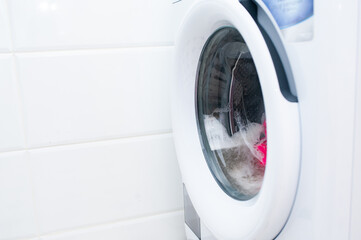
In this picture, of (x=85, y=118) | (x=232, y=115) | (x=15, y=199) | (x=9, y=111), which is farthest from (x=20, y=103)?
(x=232, y=115)

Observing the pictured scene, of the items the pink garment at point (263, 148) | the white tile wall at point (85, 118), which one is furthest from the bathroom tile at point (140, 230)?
the pink garment at point (263, 148)

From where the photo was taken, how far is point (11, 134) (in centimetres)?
97

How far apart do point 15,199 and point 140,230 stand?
44 cm

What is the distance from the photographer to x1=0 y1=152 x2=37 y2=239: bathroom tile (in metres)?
0.98

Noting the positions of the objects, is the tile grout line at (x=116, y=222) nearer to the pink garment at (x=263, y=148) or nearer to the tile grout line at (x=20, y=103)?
the tile grout line at (x=20, y=103)

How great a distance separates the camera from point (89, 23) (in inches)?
38.9

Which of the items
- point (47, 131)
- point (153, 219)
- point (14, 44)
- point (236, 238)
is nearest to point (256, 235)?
point (236, 238)

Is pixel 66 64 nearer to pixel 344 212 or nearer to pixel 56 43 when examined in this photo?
pixel 56 43

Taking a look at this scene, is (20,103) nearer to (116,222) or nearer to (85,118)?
(85,118)

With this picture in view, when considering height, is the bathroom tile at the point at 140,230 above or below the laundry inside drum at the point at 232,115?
below

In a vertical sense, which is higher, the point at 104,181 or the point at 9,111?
the point at 9,111

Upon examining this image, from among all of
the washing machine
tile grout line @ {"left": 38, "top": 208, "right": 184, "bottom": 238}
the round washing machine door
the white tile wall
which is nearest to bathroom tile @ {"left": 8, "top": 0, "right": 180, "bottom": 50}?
the white tile wall

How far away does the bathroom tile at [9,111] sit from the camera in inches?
37.1

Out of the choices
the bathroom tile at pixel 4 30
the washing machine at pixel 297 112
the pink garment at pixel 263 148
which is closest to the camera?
the washing machine at pixel 297 112
